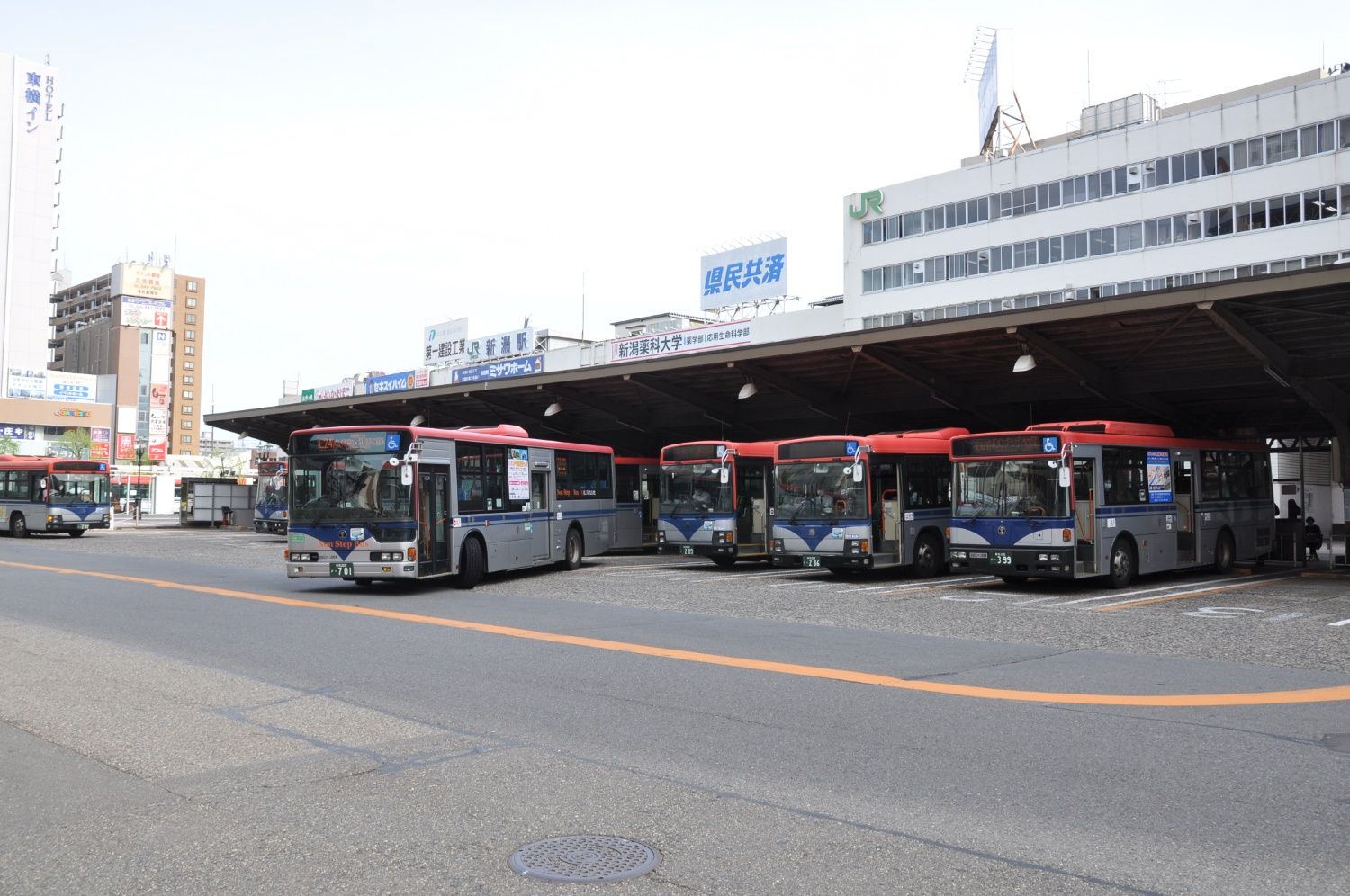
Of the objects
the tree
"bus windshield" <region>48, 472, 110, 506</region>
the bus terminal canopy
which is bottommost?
"bus windshield" <region>48, 472, 110, 506</region>

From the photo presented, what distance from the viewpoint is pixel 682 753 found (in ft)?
22.5

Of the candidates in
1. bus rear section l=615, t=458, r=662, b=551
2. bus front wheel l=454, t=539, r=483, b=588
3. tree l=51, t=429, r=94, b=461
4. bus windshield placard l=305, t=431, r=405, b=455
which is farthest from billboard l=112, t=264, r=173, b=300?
bus windshield placard l=305, t=431, r=405, b=455

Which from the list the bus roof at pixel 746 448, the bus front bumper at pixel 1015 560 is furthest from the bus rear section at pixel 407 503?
the bus front bumper at pixel 1015 560

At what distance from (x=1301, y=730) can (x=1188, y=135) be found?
153 feet

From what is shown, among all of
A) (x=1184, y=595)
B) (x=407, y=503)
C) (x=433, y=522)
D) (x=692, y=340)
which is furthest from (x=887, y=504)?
(x=692, y=340)

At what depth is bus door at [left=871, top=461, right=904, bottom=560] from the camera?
21922 mm

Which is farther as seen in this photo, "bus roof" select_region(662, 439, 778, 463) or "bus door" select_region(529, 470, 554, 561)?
"bus roof" select_region(662, 439, 778, 463)

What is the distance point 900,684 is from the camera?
9.41m

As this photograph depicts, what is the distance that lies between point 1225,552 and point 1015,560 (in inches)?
292

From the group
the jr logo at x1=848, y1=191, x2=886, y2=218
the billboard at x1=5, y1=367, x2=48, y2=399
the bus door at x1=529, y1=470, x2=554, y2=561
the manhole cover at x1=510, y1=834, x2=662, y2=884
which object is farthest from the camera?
the billboard at x1=5, y1=367, x2=48, y2=399

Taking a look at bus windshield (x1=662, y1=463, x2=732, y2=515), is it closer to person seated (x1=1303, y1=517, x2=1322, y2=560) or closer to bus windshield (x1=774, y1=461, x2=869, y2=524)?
bus windshield (x1=774, y1=461, x2=869, y2=524)

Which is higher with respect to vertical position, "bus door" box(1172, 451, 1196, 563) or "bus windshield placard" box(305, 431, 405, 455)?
"bus windshield placard" box(305, 431, 405, 455)

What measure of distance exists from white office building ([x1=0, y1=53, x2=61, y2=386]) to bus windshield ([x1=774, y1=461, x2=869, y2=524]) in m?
106

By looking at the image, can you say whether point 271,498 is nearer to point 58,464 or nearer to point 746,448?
point 58,464
